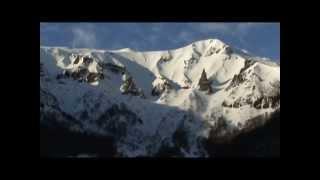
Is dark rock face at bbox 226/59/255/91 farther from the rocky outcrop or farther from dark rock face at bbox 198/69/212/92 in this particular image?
the rocky outcrop

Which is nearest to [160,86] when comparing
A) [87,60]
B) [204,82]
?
[204,82]

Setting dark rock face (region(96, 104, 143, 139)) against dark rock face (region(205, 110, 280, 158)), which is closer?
dark rock face (region(205, 110, 280, 158))

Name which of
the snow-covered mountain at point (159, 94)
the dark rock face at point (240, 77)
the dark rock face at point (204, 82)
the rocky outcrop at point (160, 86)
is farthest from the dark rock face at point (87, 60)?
the dark rock face at point (240, 77)

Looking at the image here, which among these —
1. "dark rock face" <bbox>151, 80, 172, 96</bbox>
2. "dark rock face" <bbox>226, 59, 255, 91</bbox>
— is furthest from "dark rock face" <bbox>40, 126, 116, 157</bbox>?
"dark rock face" <bbox>226, 59, 255, 91</bbox>

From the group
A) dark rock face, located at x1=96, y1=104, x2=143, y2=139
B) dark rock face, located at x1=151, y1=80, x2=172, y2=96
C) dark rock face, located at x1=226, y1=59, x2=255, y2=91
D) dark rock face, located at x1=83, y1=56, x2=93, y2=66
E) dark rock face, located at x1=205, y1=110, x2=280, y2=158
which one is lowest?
dark rock face, located at x1=205, y1=110, x2=280, y2=158


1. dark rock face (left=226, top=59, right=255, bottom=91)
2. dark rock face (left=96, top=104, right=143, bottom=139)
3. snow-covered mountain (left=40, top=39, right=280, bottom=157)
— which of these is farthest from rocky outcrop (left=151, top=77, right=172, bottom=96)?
dark rock face (left=226, top=59, right=255, bottom=91)

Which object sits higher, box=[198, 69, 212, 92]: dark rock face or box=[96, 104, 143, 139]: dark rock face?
box=[198, 69, 212, 92]: dark rock face

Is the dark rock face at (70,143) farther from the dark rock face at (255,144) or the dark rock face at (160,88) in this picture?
the dark rock face at (255,144)

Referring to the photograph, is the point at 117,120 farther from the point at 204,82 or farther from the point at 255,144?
the point at 255,144
